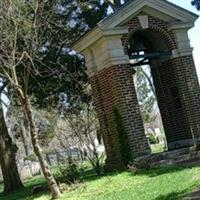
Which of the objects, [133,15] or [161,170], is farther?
[133,15]

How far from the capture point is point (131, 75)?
17219 millimetres

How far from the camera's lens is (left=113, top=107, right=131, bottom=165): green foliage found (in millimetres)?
16547

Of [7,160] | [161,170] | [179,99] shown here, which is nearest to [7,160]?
[7,160]

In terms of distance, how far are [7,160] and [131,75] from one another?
31.4 feet

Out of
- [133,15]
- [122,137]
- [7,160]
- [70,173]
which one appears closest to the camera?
[70,173]

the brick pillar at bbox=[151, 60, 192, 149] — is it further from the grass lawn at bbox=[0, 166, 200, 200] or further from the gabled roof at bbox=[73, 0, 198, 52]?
the grass lawn at bbox=[0, 166, 200, 200]

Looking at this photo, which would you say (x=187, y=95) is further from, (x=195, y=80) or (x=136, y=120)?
(x=136, y=120)

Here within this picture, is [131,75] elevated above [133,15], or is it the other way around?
[133,15]

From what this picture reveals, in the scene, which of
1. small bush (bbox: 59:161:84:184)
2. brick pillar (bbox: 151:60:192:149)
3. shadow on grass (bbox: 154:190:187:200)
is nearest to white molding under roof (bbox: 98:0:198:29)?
brick pillar (bbox: 151:60:192:149)

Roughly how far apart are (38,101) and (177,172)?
10540 mm

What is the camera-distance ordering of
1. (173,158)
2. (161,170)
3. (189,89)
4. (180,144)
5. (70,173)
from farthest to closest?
(180,144)
(189,89)
(70,173)
(173,158)
(161,170)

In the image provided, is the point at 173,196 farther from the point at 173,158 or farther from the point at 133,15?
the point at 133,15

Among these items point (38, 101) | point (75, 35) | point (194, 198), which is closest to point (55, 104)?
point (38, 101)

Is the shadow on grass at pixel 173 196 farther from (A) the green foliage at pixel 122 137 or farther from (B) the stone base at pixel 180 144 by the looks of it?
(B) the stone base at pixel 180 144
